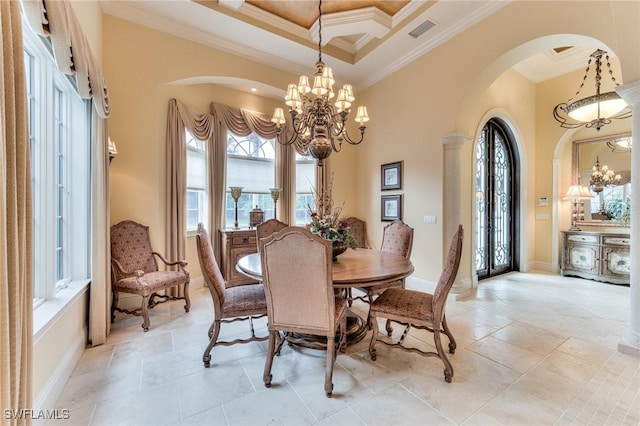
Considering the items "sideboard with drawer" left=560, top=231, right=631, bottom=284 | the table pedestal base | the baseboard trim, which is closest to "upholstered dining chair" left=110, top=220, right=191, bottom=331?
the baseboard trim

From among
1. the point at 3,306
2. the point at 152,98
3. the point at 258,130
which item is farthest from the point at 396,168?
the point at 3,306

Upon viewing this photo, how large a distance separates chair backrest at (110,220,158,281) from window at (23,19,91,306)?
598mm

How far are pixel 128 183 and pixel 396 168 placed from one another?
3912 millimetres

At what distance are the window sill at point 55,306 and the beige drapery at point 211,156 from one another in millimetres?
1341

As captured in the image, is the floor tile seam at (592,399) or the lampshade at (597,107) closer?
the floor tile seam at (592,399)

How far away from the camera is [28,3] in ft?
4.19

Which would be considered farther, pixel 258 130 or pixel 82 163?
pixel 258 130

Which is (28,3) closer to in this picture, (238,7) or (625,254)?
(238,7)

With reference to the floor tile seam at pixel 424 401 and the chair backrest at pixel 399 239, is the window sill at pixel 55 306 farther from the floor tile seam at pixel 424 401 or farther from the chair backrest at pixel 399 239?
the chair backrest at pixel 399 239

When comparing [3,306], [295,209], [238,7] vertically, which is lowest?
[3,306]

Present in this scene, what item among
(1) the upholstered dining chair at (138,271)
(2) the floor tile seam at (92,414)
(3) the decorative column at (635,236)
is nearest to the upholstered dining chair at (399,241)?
(3) the decorative column at (635,236)

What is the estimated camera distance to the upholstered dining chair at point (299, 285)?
1.74 meters

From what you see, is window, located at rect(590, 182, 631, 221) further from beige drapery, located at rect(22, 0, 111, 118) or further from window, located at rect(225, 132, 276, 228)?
beige drapery, located at rect(22, 0, 111, 118)

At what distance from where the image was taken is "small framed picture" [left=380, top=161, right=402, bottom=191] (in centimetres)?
446
